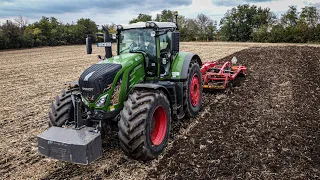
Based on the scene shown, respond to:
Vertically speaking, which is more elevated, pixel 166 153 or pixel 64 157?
pixel 64 157

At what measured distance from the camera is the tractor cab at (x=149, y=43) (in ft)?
18.9

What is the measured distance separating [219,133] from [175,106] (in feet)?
3.62

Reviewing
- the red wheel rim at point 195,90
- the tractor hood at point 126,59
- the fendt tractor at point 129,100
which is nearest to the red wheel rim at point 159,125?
the fendt tractor at point 129,100

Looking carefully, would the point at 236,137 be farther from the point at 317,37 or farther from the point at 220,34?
the point at 220,34

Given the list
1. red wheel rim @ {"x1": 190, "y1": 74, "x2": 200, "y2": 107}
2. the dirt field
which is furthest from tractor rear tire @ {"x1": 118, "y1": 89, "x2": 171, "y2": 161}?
red wheel rim @ {"x1": 190, "y1": 74, "x2": 200, "y2": 107}

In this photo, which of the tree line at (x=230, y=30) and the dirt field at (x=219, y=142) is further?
the tree line at (x=230, y=30)

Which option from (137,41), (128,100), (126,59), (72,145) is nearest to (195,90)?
(137,41)

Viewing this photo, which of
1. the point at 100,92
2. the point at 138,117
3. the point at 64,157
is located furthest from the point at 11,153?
the point at 138,117

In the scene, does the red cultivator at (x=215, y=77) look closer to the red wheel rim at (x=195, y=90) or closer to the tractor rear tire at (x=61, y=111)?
the red wheel rim at (x=195, y=90)

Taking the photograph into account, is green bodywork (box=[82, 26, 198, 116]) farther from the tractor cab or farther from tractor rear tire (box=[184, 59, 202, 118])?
tractor rear tire (box=[184, 59, 202, 118])

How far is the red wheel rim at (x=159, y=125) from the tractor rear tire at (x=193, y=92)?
1295mm

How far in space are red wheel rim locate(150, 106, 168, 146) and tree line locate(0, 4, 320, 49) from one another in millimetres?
33939

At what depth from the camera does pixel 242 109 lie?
7.35 meters

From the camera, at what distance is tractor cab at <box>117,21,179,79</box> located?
575cm
